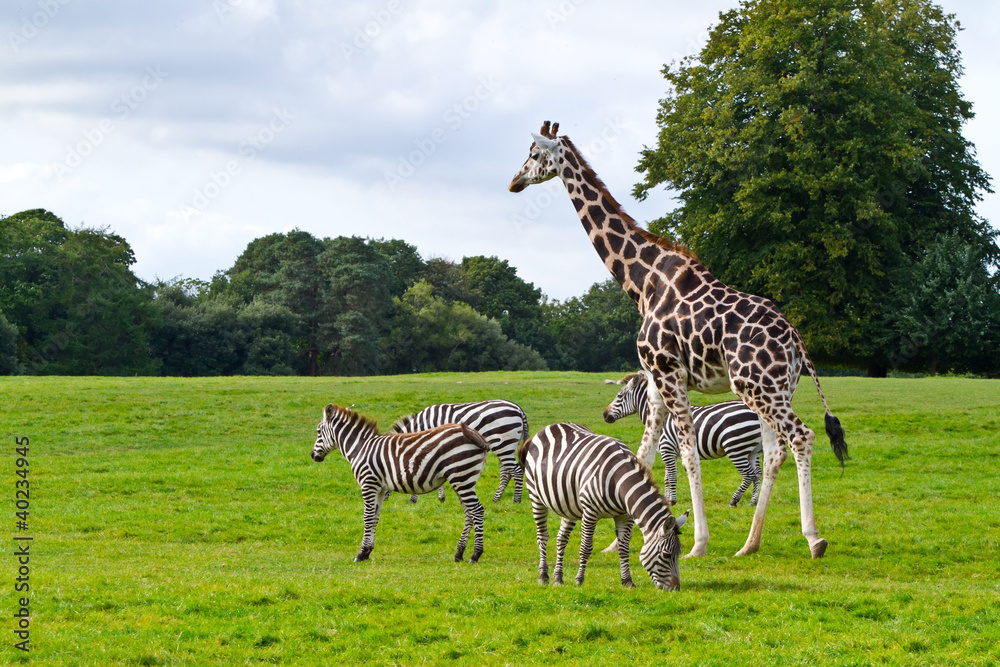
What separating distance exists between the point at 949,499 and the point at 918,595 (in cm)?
869

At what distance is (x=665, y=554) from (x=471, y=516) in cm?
401

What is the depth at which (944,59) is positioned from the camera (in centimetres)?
5109

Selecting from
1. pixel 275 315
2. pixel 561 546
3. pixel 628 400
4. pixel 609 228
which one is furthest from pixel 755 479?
pixel 275 315

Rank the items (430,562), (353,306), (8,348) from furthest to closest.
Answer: (353,306)
(8,348)
(430,562)

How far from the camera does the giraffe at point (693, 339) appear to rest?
12.5m

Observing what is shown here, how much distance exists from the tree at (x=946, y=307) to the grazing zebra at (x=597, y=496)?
1402 inches

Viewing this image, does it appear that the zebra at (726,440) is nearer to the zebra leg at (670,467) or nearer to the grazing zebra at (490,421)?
the zebra leg at (670,467)

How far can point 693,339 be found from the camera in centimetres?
1289

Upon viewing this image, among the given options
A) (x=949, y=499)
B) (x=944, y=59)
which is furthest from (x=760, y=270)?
(x=949, y=499)

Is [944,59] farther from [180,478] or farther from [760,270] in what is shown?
[180,478]

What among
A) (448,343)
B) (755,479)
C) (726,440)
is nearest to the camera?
(726,440)

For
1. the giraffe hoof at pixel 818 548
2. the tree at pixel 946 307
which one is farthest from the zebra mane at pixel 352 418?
the tree at pixel 946 307

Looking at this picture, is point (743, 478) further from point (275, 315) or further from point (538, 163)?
point (275, 315)

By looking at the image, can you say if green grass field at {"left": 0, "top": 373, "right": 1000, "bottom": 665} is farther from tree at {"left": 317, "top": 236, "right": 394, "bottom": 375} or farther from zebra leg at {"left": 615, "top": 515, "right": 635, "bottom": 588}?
tree at {"left": 317, "top": 236, "right": 394, "bottom": 375}
